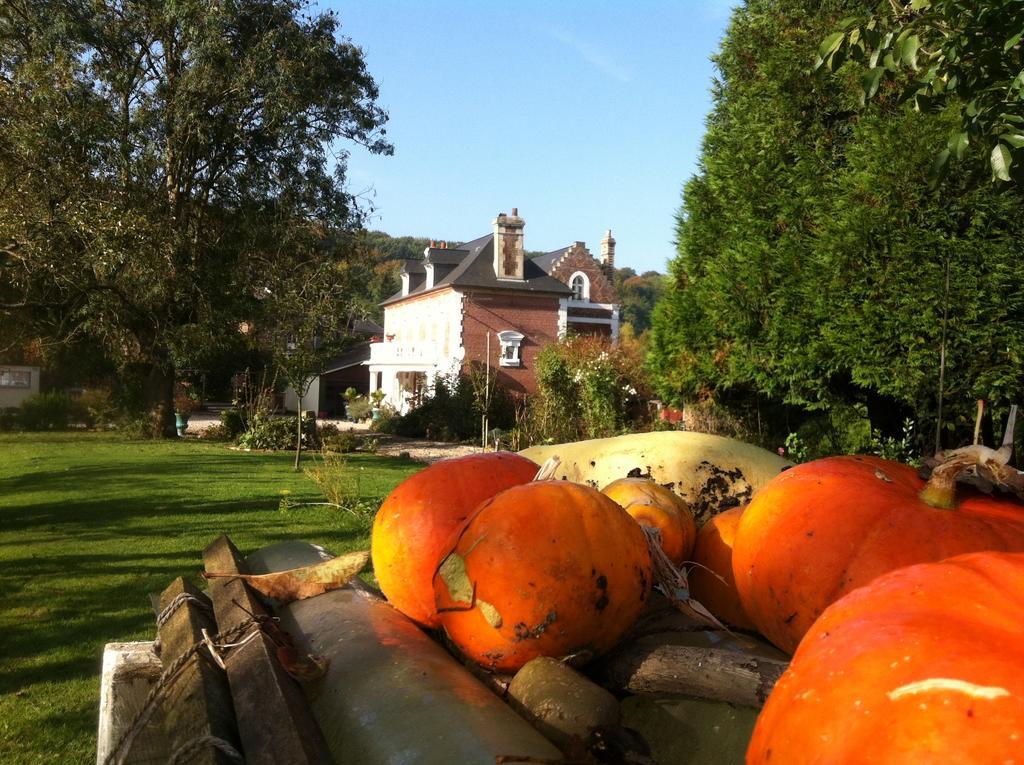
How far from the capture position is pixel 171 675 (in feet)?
6.04

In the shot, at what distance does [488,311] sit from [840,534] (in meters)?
34.1

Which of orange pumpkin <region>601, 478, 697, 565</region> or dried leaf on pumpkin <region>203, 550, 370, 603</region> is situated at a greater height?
orange pumpkin <region>601, 478, 697, 565</region>

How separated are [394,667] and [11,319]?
969 inches

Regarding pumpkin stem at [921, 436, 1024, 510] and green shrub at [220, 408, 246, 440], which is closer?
pumpkin stem at [921, 436, 1024, 510]

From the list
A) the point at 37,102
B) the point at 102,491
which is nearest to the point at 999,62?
the point at 102,491

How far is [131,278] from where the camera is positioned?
19.1 metres

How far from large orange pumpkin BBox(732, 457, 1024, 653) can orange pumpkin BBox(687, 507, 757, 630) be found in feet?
0.69

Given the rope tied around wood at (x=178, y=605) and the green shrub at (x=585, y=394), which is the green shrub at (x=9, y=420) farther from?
the rope tied around wood at (x=178, y=605)

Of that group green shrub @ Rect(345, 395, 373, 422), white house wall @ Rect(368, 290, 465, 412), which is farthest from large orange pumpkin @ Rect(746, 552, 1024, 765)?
green shrub @ Rect(345, 395, 373, 422)

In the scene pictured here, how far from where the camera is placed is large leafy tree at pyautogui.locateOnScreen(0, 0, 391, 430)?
18844 mm

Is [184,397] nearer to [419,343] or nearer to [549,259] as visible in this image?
[419,343]

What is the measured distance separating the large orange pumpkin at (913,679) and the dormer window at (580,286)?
134ft

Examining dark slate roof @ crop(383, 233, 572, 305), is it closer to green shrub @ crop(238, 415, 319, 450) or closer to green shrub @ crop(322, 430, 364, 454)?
green shrub @ crop(322, 430, 364, 454)

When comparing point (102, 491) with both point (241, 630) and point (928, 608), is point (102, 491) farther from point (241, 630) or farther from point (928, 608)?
point (928, 608)
